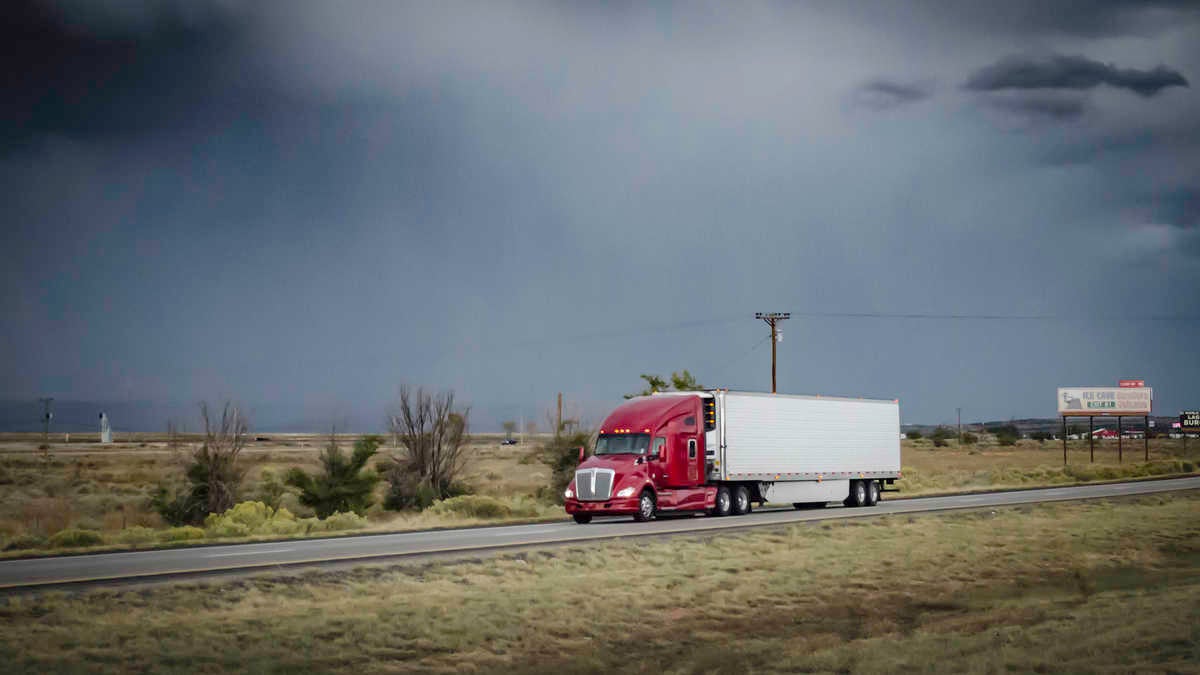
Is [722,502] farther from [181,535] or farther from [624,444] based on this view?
[181,535]

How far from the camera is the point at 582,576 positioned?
66.7 feet

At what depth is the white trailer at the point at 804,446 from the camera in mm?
37688

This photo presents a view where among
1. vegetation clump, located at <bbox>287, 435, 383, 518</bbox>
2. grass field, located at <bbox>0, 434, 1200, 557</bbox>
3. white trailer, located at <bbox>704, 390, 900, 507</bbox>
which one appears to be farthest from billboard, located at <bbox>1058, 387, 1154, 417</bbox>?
vegetation clump, located at <bbox>287, 435, 383, 518</bbox>

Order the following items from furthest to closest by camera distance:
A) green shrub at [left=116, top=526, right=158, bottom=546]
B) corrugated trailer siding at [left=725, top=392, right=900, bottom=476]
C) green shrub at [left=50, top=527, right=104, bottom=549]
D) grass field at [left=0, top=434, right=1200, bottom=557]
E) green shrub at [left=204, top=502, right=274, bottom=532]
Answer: corrugated trailer siding at [left=725, top=392, right=900, bottom=476], green shrub at [left=204, top=502, right=274, bottom=532], grass field at [left=0, top=434, right=1200, bottom=557], green shrub at [left=116, top=526, right=158, bottom=546], green shrub at [left=50, top=527, right=104, bottom=549]

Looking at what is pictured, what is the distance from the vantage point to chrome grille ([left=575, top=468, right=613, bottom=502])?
113 ft

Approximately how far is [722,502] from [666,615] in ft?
68.7

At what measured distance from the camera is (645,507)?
115ft

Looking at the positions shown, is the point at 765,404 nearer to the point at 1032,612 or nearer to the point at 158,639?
the point at 1032,612

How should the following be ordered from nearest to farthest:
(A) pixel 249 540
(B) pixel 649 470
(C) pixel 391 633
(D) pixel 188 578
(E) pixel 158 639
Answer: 1. (E) pixel 158 639
2. (C) pixel 391 633
3. (D) pixel 188 578
4. (A) pixel 249 540
5. (B) pixel 649 470

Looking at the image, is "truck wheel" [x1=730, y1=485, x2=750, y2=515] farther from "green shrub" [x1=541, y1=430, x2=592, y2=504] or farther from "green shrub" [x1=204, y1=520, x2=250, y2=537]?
"green shrub" [x1=204, y1=520, x2=250, y2=537]

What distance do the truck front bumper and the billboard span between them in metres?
74.5

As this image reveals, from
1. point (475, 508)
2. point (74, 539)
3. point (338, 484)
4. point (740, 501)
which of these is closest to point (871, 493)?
point (740, 501)

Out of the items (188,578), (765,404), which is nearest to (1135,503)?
(765,404)

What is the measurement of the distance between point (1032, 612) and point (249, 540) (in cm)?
2008
